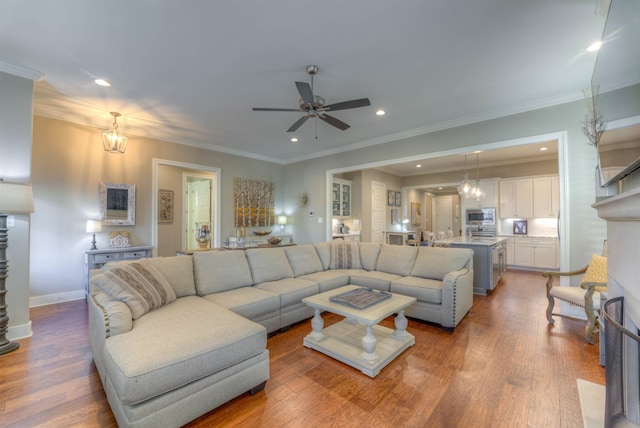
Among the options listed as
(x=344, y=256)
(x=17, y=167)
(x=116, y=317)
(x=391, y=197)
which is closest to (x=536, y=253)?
(x=391, y=197)

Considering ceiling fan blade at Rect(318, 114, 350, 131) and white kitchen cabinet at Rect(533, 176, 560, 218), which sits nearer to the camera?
ceiling fan blade at Rect(318, 114, 350, 131)

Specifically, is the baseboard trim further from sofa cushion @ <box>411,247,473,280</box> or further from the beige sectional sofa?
sofa cushion @ <box>411,247,473,280</box>

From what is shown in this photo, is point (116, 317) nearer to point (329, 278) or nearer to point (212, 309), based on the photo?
point (212, 309)

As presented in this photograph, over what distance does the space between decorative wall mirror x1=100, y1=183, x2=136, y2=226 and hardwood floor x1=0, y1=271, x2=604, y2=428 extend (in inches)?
73.9

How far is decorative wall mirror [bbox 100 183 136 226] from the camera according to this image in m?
4.52

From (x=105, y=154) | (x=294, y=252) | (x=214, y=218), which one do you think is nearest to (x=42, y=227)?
(x=105, y=154)

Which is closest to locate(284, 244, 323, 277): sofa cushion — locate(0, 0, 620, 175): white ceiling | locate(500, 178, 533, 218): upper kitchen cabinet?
locate(0, 0, 620, 175): white ceiling

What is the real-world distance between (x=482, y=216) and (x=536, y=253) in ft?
4.68

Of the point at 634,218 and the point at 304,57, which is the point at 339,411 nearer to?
the point at 634,218

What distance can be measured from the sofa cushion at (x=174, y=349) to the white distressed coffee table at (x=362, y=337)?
30.5 inches

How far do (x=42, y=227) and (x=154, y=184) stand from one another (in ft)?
5.31

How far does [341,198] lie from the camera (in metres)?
7.20

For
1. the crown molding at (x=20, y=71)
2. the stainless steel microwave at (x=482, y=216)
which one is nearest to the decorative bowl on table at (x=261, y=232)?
the crown molding at (x=20, y=71)

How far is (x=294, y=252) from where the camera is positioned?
161 inches
